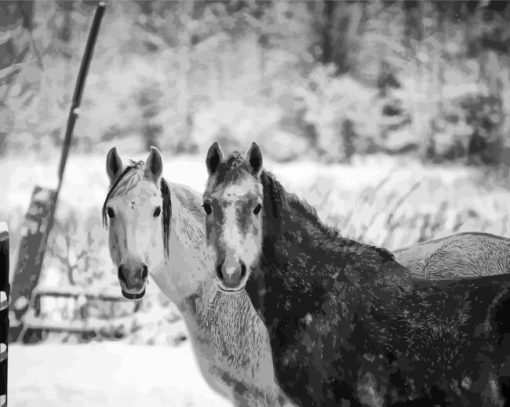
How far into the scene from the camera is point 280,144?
8.92 ft

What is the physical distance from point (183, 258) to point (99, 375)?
775 millimetres

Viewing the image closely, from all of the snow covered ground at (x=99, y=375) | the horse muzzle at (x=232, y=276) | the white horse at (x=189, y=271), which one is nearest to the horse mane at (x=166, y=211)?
the white horse at (x=189, y=271)

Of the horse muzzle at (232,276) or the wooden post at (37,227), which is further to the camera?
the wooden post at (37,227)

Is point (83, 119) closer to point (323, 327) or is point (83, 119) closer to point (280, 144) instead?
point (280, 144)

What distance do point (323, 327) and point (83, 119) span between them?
5.39 ft

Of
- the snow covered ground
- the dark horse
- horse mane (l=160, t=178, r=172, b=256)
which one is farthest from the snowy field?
the dark horse

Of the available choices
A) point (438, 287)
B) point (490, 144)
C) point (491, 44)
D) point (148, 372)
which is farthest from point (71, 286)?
point (491, 44)

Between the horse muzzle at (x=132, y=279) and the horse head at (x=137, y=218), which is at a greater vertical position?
the horse head at (x=137, y=218)

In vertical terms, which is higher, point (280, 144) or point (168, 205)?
point (280, 144)

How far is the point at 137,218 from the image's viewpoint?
2270mm

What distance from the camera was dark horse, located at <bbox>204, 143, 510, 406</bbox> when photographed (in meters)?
1.93

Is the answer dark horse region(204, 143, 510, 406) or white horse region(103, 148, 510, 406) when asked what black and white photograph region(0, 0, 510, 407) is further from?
dark horse region(204, 143, 510, 406)

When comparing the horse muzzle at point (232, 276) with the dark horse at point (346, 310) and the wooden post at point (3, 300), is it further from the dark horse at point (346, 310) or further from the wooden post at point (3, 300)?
the wooden post at point (3, 300)

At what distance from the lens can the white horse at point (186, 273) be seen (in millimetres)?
2250
